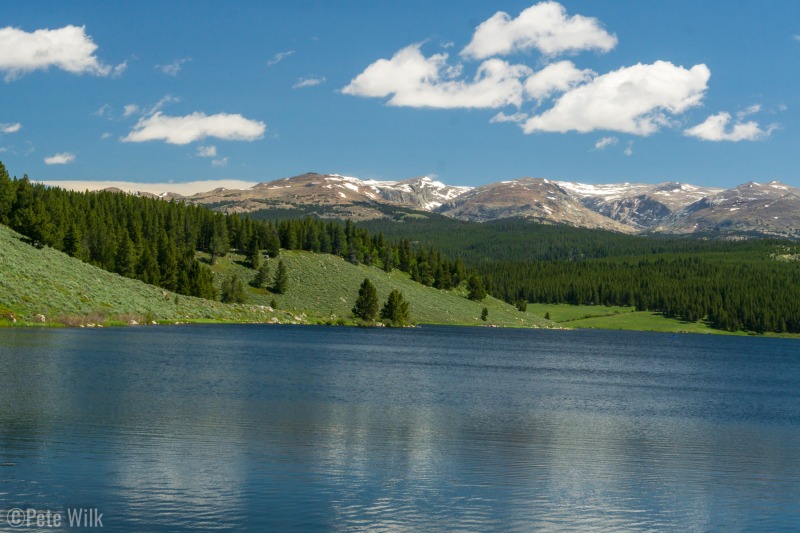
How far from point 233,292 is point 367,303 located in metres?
Result: 31.8

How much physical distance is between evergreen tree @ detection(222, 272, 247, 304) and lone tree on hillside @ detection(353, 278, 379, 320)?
89.8 feet

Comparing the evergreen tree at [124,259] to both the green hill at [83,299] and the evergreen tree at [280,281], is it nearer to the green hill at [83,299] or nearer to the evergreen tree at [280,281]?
the green hill at [83,299]

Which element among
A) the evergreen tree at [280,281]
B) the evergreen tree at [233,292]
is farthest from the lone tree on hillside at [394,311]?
the evergreen tree at [233,292]

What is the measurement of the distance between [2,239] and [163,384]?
84.0 metres

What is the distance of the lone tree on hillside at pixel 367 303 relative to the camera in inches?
7234

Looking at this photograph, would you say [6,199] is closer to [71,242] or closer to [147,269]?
[71,242]

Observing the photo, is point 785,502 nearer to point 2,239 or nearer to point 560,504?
point 560,504

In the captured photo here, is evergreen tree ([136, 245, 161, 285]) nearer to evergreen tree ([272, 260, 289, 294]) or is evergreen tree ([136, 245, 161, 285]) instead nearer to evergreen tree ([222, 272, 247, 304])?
evergreen tree ([222, 272, 247, 304])

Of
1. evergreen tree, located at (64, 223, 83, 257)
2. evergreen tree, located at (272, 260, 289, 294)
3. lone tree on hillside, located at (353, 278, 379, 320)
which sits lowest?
lone tree on hillside, located at (353, 278, 379, 320)

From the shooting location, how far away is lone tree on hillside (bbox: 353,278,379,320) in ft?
603

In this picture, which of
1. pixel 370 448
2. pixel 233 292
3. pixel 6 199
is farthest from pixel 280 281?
pixel 370 448

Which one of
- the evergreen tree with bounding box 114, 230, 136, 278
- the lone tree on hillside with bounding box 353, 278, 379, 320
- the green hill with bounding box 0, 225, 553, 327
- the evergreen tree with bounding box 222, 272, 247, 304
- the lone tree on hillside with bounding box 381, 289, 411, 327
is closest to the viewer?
the green hill with bounding box 0, 225, 553, 327

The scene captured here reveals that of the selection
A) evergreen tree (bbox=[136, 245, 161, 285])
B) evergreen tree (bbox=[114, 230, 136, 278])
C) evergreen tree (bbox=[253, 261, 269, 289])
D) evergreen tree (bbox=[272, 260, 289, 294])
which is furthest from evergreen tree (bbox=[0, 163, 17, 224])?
evergreen tree (bbox=[272, 260, 289, 294])

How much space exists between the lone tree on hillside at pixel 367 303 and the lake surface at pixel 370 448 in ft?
357
